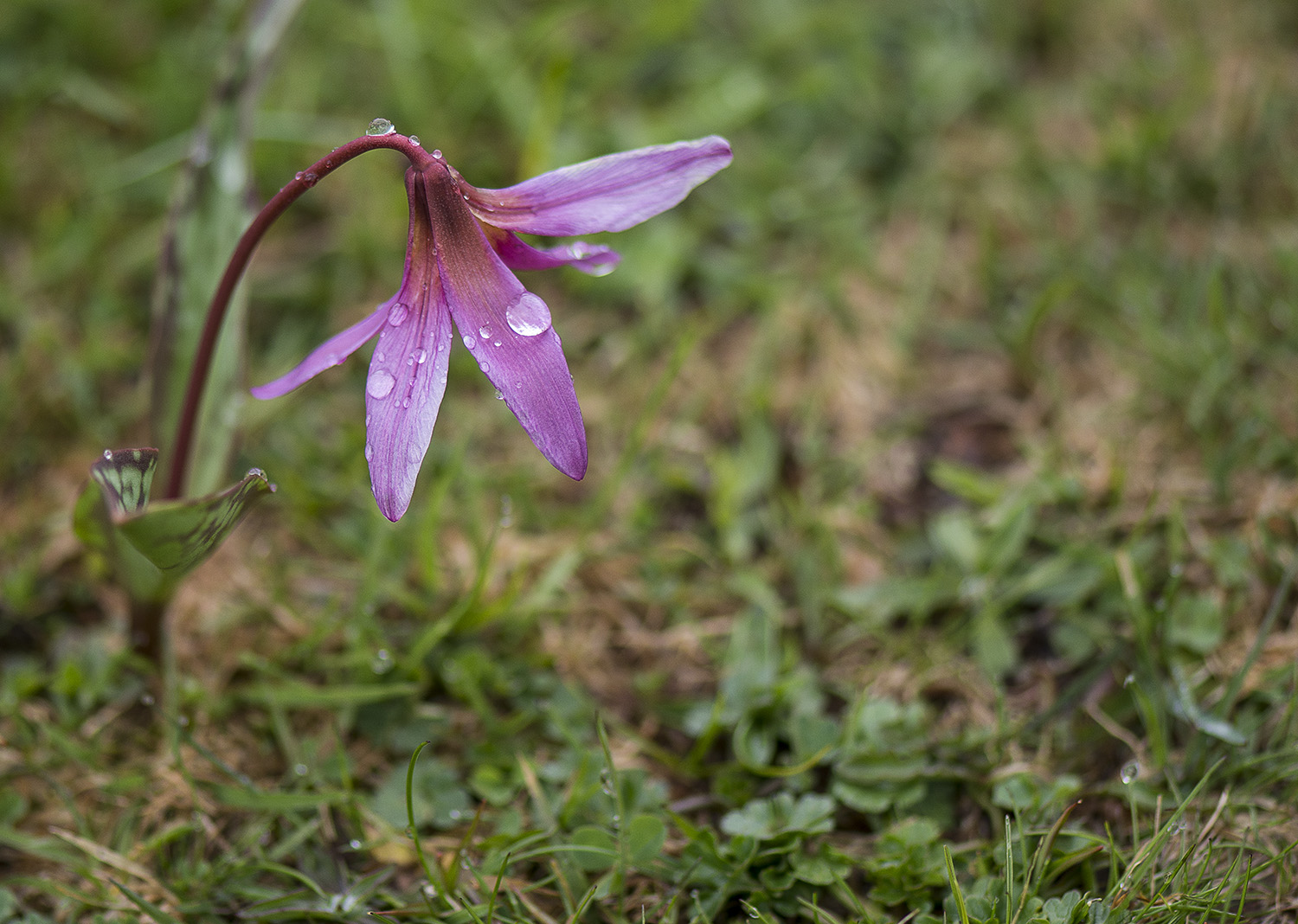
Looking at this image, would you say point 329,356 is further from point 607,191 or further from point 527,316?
point 607,191

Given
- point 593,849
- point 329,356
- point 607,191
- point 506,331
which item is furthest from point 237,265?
point 593,849

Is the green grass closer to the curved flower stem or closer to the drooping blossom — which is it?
the curved flower stem

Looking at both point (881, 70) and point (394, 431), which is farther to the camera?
point (881, 70)

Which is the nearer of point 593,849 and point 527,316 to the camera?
point 527,316

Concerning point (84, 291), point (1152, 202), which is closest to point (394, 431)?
point (84, 291)

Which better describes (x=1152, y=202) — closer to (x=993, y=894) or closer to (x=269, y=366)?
(x=993, y=894)

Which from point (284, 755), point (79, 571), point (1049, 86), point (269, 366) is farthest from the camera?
point (1049, 86)
